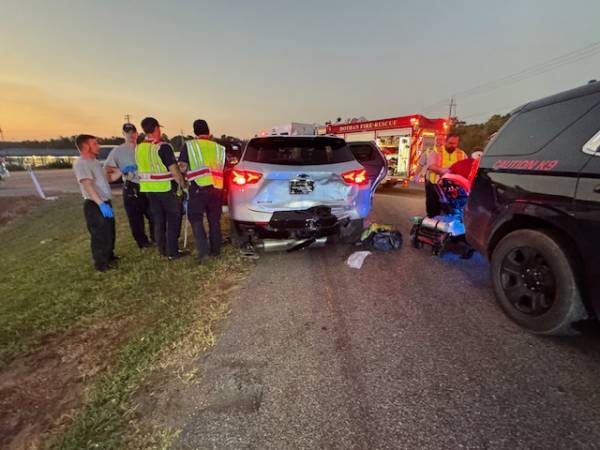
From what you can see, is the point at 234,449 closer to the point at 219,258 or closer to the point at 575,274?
the point at 575,274

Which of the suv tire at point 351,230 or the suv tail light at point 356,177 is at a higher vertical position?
the suv tail light at point 356,177

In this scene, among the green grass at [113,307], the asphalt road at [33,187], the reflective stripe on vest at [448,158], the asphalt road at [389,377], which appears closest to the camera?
the asphalt road at [389,377]

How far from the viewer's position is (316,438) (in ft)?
5.21

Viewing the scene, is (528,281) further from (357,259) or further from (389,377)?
(357,259)

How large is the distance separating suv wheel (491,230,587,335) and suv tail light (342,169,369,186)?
5.73 ft

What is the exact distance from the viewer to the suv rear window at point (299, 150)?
395 centimetres

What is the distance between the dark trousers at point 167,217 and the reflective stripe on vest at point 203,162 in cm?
49

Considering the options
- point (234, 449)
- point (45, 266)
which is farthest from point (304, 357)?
point (45, 266)

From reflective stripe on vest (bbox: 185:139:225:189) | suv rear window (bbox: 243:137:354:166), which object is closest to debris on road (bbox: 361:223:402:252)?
suv rear window (bbox: 243:137:354:166)

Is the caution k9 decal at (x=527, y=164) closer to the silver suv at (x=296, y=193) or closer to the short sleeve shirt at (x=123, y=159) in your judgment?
the silver suv at (x=296, y=193)

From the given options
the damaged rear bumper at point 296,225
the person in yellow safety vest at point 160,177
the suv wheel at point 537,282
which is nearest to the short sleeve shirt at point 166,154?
the person in yellow safety vest at point 160,177

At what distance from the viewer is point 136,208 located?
4.96 metres

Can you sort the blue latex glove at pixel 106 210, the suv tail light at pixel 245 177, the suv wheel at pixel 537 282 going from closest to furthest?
the suv wheel at pixel 537 282
the suv tail light at pixel 245 177
the blue latex glove at pixel 106 210

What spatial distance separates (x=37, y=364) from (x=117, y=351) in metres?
0.71
